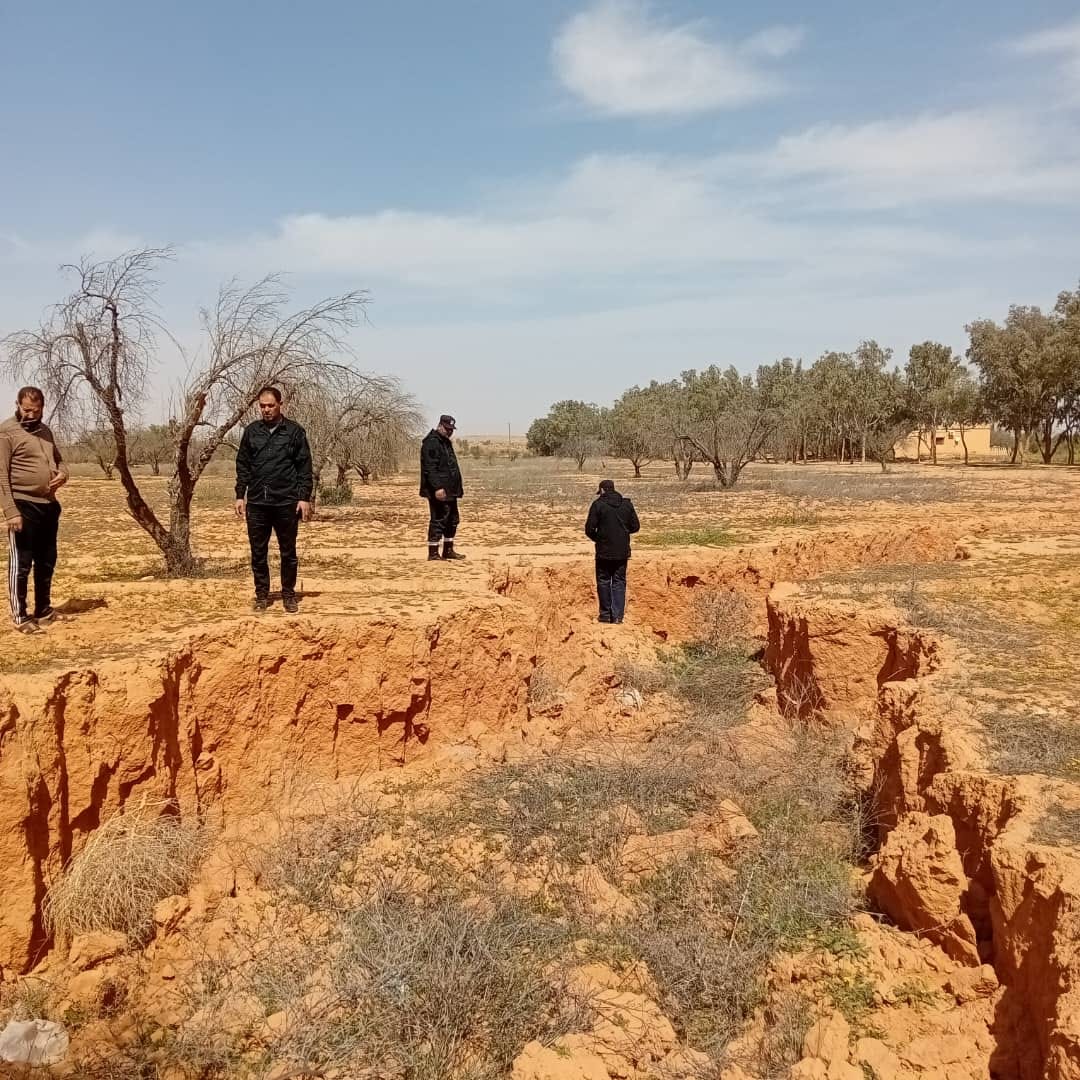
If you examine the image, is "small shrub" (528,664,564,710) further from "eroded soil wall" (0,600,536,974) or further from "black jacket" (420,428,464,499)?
"black jacket" (420,428,464,499)

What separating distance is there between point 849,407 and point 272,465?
140ft

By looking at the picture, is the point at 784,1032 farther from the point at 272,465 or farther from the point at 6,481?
the point at 6,481

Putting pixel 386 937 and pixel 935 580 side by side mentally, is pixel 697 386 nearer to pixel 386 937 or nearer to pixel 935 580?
pixel 935 580

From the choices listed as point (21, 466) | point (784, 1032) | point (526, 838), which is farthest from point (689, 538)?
point (784, 1032)

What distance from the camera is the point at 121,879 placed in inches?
185

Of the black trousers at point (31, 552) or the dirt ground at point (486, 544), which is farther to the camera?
the dirt ground at point (486, 544)

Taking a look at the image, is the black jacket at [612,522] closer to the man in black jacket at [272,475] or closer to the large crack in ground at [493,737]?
the large crack in ground at [493,737]

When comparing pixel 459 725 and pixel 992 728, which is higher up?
pixel 992 728

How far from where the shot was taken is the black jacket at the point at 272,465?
252 inches

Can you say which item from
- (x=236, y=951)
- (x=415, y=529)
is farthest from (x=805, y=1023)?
(x=415, y=529)

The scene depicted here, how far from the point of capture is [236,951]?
4457 millimetres

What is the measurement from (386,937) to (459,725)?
3.07 metres

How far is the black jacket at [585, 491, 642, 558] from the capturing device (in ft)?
30.2

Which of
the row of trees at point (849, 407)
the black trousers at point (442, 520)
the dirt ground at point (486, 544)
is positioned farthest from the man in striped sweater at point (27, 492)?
the row of trees at point (849, 407)
